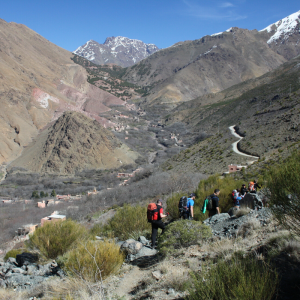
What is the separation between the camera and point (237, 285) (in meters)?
3.31

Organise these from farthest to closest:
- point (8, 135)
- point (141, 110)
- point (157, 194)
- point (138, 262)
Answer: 1. point (141, 110)
2. point (8, 135)
3. point (157, 194)
4. point (138, 262)

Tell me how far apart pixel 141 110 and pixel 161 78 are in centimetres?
8447

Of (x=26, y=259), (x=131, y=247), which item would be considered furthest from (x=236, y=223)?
(x=26, y=259)

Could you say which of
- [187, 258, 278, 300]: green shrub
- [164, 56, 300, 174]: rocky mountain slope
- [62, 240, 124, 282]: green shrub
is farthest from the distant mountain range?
[187, 258, 278, 300]: green shrub

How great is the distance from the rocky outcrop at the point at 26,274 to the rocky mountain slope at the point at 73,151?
38.9 meters

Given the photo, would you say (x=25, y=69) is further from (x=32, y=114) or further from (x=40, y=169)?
(x=40, y=169)

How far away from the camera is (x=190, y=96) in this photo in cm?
13500

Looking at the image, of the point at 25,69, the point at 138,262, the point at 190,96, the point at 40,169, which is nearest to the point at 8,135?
the point at 40,169

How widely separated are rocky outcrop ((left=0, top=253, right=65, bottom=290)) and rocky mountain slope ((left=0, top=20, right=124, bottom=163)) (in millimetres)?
44363

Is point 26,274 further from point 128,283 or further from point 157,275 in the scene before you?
point 157,275

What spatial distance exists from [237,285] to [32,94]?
7891 cm

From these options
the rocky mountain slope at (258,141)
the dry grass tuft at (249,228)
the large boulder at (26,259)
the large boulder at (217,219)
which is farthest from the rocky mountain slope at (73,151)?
the dry grass tuft at (249,228)

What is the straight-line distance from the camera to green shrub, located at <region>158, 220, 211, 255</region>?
6.59 metres

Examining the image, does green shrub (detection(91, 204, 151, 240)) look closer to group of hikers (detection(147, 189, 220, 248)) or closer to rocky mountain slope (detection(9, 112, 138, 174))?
group of hikers (detection(147, 189, 220, 248))
